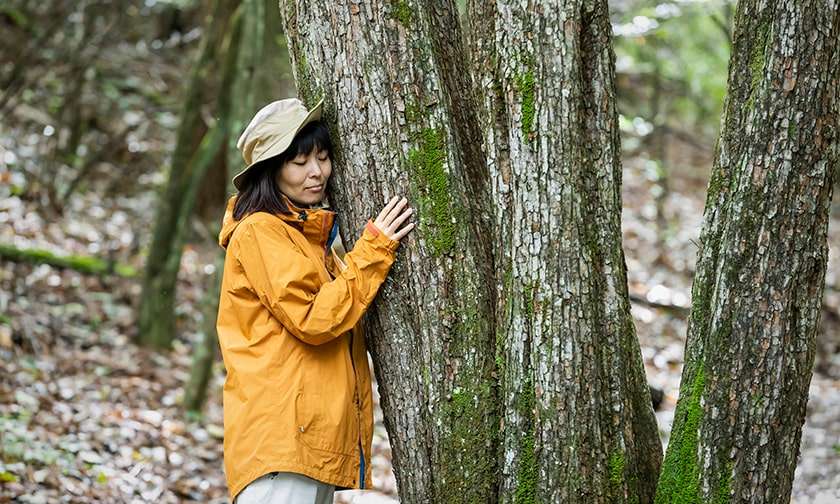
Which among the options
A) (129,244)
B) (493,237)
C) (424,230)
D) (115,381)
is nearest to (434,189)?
(424,230)

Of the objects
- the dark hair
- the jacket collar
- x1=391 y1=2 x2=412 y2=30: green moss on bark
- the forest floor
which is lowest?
the forest floor

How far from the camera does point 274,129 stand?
10.6 ft

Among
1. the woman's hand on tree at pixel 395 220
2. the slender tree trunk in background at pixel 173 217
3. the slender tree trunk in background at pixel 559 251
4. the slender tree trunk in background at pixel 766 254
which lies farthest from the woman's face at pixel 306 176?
the slender tree trunk in background at pixel 173 217

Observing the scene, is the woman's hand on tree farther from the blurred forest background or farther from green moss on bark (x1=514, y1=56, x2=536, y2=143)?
the blurred forest background

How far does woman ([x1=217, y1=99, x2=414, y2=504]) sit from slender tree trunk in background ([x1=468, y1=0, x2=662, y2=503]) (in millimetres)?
506

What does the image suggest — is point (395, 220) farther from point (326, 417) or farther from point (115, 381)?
point (115, 381)

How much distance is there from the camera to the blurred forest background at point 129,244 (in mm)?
5727

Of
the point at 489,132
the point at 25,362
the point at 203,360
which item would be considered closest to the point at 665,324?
the point at 203,360

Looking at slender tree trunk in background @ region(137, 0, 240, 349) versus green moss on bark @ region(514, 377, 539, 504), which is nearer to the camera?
green moss on bark @ region(514, 377, 539, 504)

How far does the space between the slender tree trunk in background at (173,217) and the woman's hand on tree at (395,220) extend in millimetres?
5226

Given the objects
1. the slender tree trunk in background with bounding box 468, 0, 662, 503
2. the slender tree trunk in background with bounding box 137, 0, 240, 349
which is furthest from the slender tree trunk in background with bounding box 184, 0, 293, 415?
the slender tree trunk in background with bounding box 468, 0, 662, 503

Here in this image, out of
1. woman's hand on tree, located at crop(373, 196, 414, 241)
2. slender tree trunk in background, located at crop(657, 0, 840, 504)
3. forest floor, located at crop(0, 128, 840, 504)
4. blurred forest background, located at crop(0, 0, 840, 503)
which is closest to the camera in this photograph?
slender tree trunk in background, located at crop(657, 0, 840, 504)

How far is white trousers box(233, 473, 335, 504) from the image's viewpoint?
314cm

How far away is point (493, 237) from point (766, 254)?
3.17 feet
